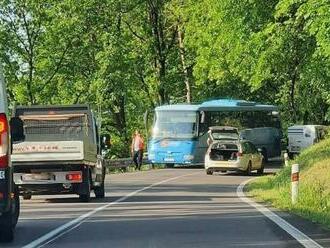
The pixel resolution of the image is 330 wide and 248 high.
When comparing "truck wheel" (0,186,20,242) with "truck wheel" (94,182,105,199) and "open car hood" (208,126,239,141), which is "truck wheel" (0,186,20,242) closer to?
"truck wheel" (94,182,105,199)

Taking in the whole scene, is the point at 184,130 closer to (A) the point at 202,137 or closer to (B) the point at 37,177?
(A) the point at 202,137

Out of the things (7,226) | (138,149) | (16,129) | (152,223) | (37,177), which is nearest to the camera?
(7,226)

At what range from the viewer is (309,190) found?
776 inches

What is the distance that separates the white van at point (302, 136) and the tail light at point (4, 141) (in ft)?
136

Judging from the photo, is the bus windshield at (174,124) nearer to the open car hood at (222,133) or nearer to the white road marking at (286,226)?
the open car hood at (222,133)

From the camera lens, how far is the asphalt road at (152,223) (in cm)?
1192

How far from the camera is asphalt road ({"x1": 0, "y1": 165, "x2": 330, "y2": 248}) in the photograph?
11922 mm

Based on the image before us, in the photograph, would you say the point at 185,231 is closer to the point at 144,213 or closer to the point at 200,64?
the point at 144,213

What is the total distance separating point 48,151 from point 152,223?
212 inches

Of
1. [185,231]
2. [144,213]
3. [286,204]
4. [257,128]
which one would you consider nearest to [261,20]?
[286,204]

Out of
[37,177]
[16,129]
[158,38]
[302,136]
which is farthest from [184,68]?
[16,129]

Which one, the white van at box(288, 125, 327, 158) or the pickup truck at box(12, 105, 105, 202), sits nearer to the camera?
the pickup truck at box(12, 105, 105, 202)

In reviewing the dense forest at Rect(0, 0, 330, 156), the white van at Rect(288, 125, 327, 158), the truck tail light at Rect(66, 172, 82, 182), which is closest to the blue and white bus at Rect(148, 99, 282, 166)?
the dense forest at Rect(0, 0, 330, 156)

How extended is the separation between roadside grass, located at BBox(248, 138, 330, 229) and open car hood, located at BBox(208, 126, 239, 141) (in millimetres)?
14594
